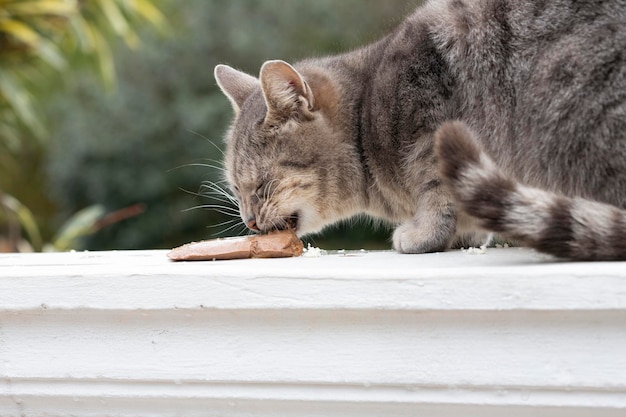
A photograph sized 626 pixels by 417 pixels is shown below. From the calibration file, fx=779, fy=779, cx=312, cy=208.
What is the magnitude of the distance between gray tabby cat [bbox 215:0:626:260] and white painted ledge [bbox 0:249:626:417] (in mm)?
121

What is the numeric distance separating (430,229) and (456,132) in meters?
0.45

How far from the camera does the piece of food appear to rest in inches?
49.7

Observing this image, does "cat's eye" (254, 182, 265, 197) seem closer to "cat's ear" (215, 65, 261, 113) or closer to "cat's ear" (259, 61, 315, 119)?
"cat's ear" (259, 61, 315, 119)

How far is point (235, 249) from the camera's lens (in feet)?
4.24

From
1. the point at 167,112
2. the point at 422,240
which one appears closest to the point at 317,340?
the point at 422,240

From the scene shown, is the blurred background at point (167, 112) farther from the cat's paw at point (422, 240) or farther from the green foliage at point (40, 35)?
the cat's paw at point (422, 240)

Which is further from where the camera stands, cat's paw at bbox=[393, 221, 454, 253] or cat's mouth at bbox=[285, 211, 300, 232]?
cat's mouth at bbox=[285, 211, 300, 232]

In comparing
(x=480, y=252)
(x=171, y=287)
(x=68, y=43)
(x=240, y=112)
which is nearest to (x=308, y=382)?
(x=171, y=287)

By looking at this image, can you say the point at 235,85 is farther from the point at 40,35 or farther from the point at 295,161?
the point at 40,35

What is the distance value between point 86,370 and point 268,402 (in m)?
0.25

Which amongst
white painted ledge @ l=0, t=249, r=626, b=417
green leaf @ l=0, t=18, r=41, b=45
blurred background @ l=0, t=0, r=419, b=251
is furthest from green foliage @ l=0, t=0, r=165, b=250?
blurred background @ l=0, t=0, r=419, b=251

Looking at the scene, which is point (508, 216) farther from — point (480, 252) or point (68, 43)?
point (68, 43)

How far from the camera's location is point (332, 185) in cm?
178

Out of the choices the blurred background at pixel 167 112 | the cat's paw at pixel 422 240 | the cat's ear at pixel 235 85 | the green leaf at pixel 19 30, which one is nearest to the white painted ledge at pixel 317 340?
the cat's paw at pixel 422 240
